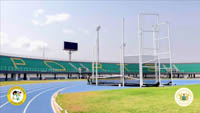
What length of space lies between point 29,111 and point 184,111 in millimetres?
7884

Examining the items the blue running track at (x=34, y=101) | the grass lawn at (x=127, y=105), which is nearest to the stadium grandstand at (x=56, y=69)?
the blue running track at (x=34, y=101)

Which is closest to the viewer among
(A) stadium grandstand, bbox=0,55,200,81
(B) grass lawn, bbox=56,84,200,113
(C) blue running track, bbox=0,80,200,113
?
(B) grass lawn, bbox=56,84,200,113

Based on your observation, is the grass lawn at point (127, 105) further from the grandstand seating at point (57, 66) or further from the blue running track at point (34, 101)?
the grandstand seating at point (57, 66)

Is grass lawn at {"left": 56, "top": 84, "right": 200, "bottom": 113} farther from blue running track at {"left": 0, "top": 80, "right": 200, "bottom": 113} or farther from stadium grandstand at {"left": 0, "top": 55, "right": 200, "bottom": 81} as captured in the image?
stadium grandstand at {"left": 0, "top": 55, "right": 200, "bottom": 81}

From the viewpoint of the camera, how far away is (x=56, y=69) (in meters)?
55.9

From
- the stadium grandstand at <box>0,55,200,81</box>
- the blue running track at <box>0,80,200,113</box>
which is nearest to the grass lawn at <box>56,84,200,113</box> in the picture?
the blue running track at <box>0,80,200,113</box>

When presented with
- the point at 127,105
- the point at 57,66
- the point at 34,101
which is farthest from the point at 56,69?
the point at 127,105

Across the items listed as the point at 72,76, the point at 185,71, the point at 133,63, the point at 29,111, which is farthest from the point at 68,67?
the point at 29,111

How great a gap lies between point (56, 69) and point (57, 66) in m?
2.36

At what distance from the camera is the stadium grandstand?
44.8 metres

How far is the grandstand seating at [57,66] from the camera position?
45306 mm

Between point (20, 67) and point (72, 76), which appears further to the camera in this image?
point (72, 76)

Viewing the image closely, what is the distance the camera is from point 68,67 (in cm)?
6078

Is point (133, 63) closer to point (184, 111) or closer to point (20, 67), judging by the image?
point (20, 67)
